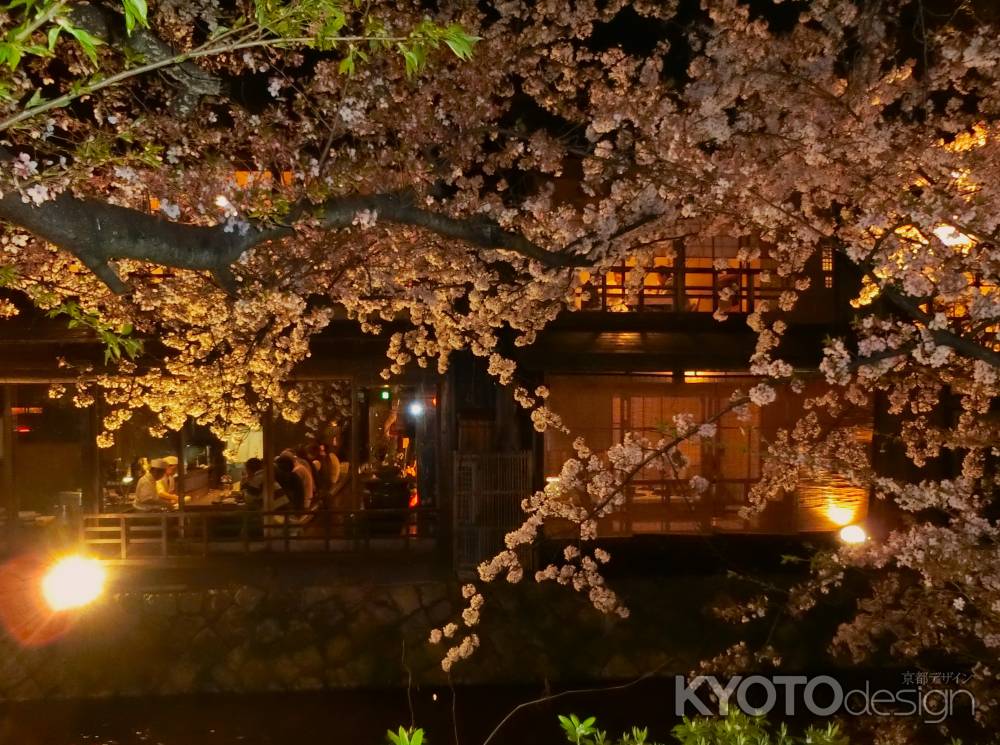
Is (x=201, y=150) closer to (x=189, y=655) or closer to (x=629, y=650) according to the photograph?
(x=189, y=655)

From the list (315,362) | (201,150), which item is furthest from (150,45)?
(315,362)

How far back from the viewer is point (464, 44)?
4.16 meters

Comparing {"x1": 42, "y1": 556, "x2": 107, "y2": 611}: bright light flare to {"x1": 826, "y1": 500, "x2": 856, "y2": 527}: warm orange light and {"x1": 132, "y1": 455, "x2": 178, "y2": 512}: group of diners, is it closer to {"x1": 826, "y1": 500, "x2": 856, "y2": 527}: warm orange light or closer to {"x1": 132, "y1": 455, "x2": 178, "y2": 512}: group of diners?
{"x1": 132, "y1": 455, "x2": 178, "y2": 512}: group of diners

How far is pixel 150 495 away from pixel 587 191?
906cm

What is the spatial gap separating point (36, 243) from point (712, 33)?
8.24m

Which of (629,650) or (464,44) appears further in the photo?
(629,650)

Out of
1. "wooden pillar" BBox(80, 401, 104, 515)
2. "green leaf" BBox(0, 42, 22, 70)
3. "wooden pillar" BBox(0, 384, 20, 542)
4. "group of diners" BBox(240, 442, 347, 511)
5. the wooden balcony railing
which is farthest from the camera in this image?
the wooden balcony railing

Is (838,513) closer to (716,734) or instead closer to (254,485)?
(254,485)

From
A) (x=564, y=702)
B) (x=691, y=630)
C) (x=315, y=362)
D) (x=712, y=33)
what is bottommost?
(x=564, y=702)

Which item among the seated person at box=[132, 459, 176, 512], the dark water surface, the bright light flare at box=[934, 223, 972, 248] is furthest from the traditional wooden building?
the bright light flare at box=[934, 223, 972, 248]

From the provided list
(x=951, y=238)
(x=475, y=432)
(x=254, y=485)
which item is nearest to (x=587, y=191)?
(x=951, y=238)

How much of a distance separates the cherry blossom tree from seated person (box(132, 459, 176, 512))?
2033 mm

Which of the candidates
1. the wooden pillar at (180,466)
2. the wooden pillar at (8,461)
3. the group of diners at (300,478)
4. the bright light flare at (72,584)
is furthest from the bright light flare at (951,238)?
the wooden pillar at (8,461)

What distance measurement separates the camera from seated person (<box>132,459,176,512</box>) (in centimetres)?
1377
